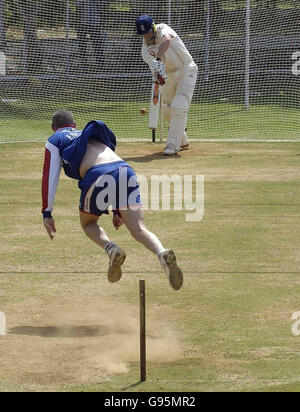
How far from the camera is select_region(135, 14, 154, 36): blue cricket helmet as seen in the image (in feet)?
53.6

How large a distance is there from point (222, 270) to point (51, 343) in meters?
2.72

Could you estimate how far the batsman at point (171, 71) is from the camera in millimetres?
16672

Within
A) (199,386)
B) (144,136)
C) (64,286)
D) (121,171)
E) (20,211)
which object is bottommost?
(199,386)

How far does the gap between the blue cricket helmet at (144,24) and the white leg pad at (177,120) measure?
60.3 inches

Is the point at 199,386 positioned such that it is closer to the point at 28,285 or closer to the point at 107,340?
the point at 107,340

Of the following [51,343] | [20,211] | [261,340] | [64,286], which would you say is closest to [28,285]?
[64,286]

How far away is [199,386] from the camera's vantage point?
654cm

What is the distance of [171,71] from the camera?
17.4 m

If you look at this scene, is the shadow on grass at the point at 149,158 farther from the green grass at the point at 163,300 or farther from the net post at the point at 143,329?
the net post at the point at 143,329

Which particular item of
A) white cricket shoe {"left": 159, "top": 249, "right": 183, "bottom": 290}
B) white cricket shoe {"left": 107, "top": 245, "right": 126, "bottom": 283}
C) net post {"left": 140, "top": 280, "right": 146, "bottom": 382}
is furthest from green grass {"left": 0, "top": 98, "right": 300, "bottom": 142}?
net post {"left": 140, "top": 280, "right": 146, "bottom": 382}

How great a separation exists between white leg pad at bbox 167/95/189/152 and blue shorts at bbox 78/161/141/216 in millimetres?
9421

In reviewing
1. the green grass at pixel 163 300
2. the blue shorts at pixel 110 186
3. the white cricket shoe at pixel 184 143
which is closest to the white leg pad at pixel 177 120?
the white cricket shoe at pixel 184 143

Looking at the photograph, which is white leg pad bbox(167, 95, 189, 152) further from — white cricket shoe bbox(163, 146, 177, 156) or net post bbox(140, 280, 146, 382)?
net post bbox(140, 280, 146, 382)

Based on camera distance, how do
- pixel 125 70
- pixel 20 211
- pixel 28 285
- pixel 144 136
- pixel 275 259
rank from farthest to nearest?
1. pixel 125 70
2. pixel 144 136
3. pixel 20 211
4. pixel 275 259
5. pixel 28 285
